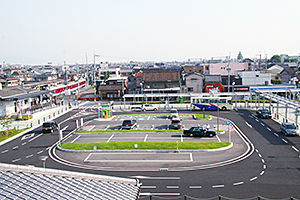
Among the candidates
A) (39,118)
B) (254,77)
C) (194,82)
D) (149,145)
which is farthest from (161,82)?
(149,145)

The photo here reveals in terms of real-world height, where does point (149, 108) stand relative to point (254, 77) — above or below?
below

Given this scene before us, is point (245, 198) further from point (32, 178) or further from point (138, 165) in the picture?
point (32, 178)

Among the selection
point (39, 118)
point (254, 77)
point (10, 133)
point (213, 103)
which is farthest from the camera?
point (254, 77)

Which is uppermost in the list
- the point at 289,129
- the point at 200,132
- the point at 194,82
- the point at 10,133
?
the point at 194,82

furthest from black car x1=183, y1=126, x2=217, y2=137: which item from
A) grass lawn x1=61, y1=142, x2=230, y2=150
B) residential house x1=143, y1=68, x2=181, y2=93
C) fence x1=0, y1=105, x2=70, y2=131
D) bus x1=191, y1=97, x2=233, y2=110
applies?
residential house x1=143, y1=68, x2=181, y2=93

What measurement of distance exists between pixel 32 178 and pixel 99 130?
2862cm

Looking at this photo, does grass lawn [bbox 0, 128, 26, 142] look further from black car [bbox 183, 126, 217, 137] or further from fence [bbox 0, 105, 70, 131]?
black car [bbox 183, 126, 217, 137]

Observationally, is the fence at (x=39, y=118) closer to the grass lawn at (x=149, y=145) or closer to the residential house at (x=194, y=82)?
the grass lawn at (x=149, y=145)

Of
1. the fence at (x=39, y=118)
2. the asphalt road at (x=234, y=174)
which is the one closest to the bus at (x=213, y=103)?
the asphalt road at (x=234, y=174)

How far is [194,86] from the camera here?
235 feet

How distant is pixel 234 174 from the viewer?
21.0 m

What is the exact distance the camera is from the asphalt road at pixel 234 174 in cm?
1816

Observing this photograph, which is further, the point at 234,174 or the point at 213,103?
the point at 213,103

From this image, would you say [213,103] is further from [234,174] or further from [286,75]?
[286,75]
